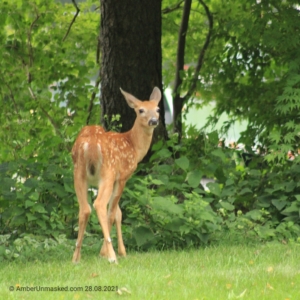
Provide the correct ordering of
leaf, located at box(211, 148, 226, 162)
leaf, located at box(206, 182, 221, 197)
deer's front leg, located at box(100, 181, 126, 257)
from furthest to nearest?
1. leaf, located at box(211, 148, 226, 162)
2. leaf, located at box(206, 182, 221, 197)
3. deer's front leg, located at box(100, 181, 126, 257)

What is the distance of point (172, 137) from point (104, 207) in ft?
10.2

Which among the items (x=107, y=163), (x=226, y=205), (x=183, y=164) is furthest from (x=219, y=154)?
(x=107, y=163)

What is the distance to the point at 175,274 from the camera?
7145 millimetres

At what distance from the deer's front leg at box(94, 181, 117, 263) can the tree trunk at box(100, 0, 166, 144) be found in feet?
10.8

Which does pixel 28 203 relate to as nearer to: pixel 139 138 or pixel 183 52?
pixel 139 138

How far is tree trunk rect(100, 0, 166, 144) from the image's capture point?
433 inches

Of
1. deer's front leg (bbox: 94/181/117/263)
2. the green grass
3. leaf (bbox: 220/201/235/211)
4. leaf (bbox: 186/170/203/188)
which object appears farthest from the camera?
leaf (bbox: 186/170/203/188)

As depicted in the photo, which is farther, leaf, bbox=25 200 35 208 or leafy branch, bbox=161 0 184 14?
leafy branch, bbox=161 0 184 14

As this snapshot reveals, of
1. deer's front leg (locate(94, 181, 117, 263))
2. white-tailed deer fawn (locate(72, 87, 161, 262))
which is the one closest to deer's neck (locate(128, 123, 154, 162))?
white-tailed deer fawn (locate(72, 87, 161, 262))

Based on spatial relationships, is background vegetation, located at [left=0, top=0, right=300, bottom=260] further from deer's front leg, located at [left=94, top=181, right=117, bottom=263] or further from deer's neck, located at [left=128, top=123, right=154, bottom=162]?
deer's front leg, located at [left=94, top=181, right=117, bottom=263]

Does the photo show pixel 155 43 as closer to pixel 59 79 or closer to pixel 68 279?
pixel 59 79

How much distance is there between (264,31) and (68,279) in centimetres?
497

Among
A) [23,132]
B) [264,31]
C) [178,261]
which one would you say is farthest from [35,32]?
[178,261]

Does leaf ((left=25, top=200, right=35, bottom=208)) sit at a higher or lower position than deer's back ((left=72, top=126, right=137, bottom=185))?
lower
